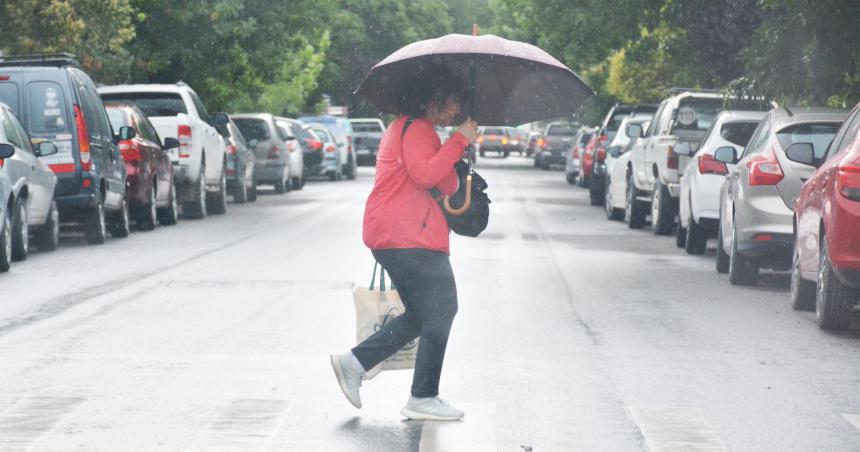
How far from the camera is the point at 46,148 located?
1764 cm

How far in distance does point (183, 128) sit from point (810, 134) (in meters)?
12.2

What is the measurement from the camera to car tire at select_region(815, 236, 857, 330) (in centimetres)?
1131

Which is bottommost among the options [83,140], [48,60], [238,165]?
[238,165]

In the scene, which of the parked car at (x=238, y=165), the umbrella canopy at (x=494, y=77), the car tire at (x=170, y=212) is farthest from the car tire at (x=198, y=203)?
the umbrella canopy at (x=494, y=77)

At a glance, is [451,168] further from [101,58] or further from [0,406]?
[101,58]

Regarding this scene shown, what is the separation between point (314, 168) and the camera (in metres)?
43.8

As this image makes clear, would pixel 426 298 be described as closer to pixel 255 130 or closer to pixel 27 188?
pixel 27 188

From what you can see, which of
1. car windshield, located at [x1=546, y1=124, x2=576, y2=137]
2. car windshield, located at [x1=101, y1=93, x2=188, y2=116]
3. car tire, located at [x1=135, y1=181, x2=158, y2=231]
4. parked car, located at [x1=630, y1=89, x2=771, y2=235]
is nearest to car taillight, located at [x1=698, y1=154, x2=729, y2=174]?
parked car, located at [x1=630, y1=89, x2=771, y2=235]

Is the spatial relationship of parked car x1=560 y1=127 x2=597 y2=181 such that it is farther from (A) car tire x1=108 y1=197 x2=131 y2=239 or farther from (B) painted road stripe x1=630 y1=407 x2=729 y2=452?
(B) painted road stripe x1=630 y1=407 x2=729 y2=452

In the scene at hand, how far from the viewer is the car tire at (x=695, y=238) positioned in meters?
18.8

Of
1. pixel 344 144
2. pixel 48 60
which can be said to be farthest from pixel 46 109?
pixel 344 144

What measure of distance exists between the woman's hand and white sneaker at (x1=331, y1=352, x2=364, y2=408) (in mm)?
1155

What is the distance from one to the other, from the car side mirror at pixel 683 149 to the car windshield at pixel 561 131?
41.8 meters

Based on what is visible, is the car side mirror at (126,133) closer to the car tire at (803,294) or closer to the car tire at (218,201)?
the car tire at (218,201)
